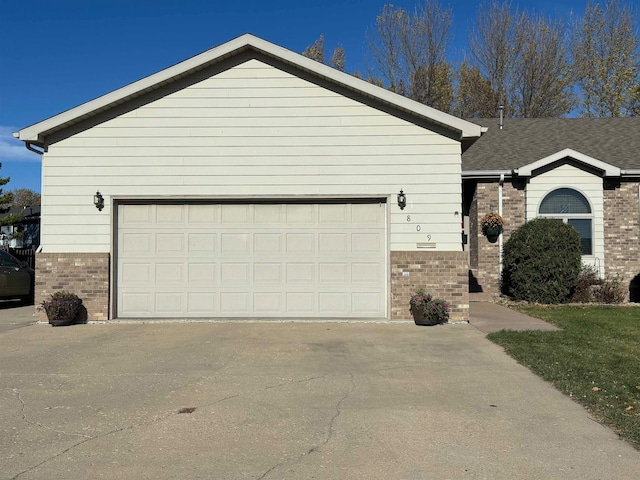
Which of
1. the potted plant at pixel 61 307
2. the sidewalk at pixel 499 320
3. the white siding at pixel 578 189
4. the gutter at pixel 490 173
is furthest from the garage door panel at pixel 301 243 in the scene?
the white siding at pixel 578 189

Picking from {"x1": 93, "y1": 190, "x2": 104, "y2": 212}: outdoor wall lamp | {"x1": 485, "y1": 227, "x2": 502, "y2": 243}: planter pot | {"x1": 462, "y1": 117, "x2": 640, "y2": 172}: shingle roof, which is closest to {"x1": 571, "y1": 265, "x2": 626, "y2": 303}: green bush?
{"x1": 485, "y1": 227, "x2": 502, "y2": 243}: planter pot

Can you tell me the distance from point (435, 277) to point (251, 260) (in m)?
3.64

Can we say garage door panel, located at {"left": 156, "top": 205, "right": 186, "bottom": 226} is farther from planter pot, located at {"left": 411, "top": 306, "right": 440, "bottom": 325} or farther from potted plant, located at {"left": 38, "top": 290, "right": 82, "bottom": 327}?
planter pot, located at {"left": 411, "top": 306, "right": 440, "bottom": 325}

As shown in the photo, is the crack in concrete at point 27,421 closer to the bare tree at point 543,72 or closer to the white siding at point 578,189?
the white siding at point 578,189

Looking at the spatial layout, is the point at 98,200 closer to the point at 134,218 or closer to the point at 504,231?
the point at 134,218

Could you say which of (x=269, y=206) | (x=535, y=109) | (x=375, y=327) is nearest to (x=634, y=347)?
(x=375, y=327)

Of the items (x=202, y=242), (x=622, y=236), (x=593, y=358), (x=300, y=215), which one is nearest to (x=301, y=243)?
(x=300, y=215)

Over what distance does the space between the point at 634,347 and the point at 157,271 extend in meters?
8.45

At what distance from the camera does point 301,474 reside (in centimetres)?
378

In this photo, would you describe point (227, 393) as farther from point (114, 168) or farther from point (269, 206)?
point (114, 168)

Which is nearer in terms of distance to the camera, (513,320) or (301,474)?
(301,474)

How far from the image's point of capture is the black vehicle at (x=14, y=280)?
1395cm

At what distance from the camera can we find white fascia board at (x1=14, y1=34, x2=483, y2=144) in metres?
10.4

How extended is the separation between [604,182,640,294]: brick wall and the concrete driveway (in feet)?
25.1
